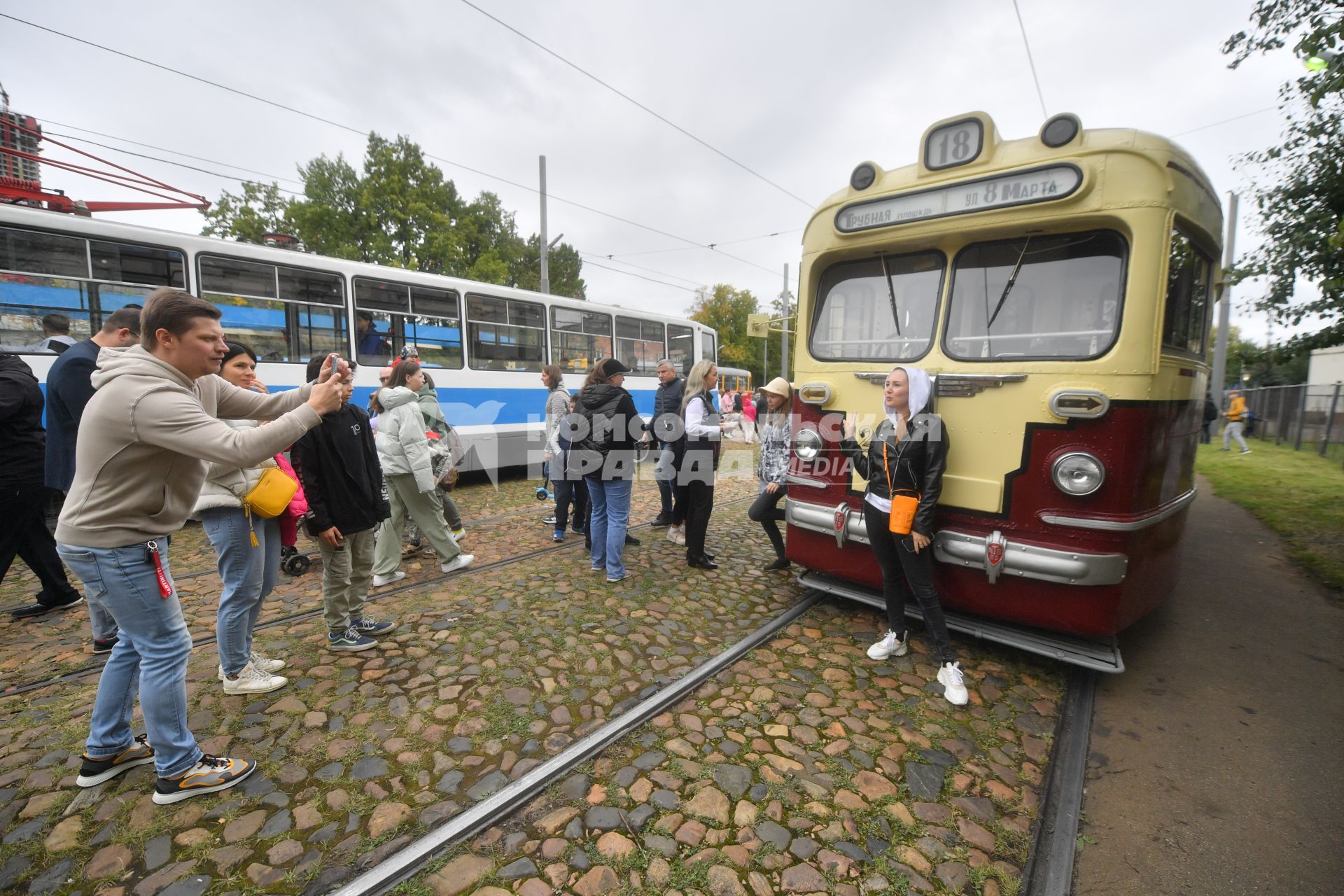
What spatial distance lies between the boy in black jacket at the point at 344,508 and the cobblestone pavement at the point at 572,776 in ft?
0.87

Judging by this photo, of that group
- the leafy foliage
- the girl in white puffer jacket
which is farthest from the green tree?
the girl in white puffer jacket

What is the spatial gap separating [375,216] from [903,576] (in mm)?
33970

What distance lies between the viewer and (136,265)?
6.66m

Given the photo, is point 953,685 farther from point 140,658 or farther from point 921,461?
point 140,658

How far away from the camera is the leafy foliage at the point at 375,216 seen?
1182 inches

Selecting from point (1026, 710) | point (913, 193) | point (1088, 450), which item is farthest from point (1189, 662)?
point (913, 193)

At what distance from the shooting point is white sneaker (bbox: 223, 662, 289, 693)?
331 centimetres

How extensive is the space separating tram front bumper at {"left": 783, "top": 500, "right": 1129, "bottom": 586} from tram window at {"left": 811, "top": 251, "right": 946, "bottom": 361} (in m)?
1.21

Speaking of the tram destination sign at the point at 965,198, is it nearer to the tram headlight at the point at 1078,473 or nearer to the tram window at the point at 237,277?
the tram headlight at the point at 1078,473

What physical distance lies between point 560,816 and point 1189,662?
444cm

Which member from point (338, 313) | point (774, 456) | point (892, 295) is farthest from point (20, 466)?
point (892, 295)

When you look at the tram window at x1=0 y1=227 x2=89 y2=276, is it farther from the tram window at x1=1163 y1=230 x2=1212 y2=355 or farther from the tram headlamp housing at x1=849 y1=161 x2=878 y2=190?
the tram window at x1=1163 y1=230 x2=1212 y2=355

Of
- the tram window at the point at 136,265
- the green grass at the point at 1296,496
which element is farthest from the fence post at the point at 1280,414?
the tram window at the point at 136,265

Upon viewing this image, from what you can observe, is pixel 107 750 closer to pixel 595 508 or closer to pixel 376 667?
pixel 376 667
